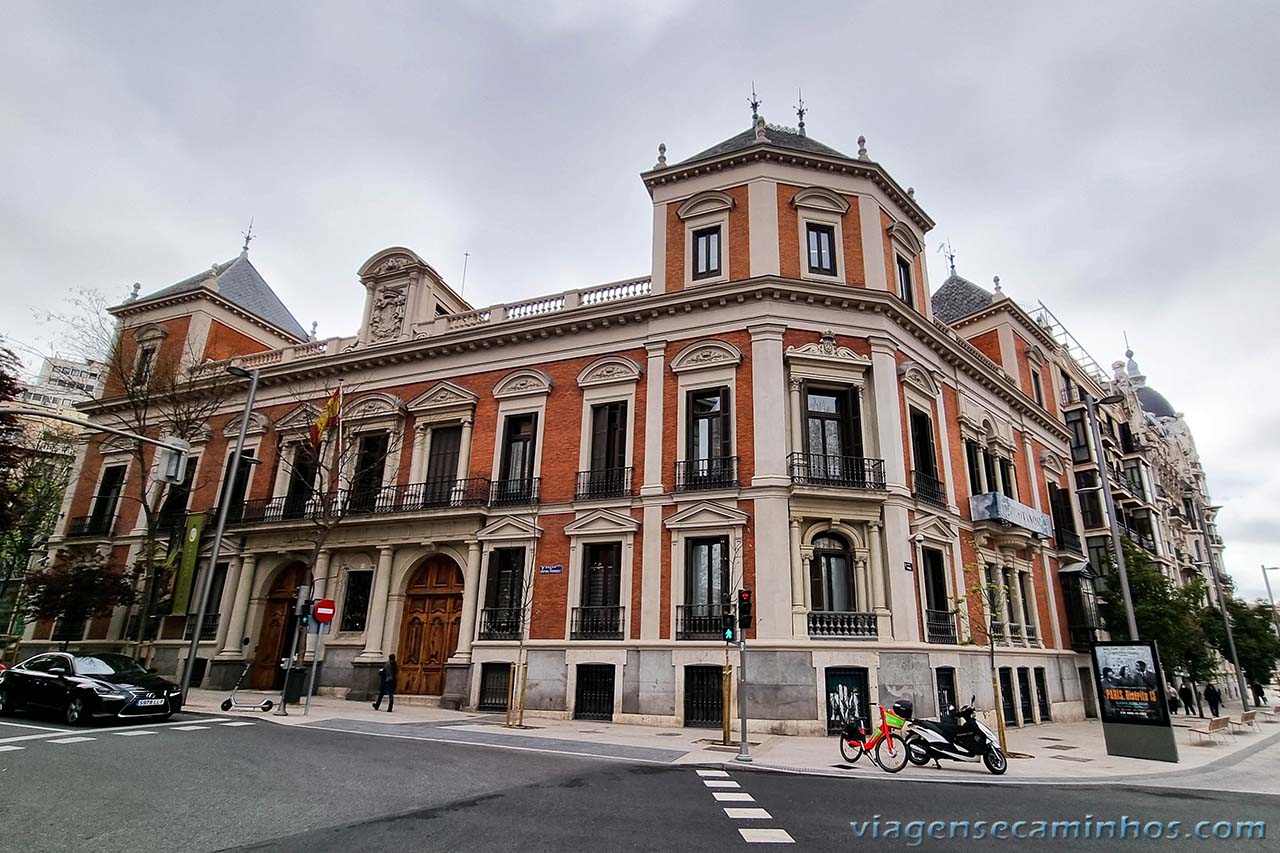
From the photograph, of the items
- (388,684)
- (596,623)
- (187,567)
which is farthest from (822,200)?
(187,567)

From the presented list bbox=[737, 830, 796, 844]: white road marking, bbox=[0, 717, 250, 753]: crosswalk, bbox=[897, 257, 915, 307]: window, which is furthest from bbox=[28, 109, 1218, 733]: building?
bbox=[737, 830, 796, 844]: white road marking

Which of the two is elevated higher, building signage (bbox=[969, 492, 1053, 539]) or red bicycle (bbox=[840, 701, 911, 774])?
building signage (bbox=[969, 492, 1053, 539])

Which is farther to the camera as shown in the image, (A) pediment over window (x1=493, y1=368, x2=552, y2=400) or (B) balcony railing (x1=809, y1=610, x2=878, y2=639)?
(A) pediment over window (x1=493, y1=368, x2=552, y2=400)

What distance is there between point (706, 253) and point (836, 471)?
8092mm

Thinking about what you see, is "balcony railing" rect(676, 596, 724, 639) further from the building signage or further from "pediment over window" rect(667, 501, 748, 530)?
the building signage

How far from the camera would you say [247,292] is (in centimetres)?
3397

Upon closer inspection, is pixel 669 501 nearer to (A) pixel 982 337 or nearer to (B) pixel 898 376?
(B) pixel 898 376

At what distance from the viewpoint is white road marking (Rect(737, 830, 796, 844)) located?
21.9 feet

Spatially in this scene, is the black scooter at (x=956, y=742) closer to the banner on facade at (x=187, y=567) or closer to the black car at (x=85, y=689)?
the black car at (x=85, y=689)

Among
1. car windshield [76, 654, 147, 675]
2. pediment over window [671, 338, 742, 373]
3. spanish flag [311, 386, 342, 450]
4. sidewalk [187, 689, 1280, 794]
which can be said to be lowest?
sidewalk [187, 689, 1280, 794]

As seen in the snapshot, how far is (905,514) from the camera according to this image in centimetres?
1844

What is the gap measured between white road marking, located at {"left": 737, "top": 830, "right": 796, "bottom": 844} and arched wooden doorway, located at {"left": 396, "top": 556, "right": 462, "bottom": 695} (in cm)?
1617

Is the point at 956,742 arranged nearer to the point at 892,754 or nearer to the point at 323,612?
the point at 892,754

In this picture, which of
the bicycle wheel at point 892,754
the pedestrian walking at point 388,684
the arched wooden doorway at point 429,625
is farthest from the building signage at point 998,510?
the pedestrian walking at point 388,684
